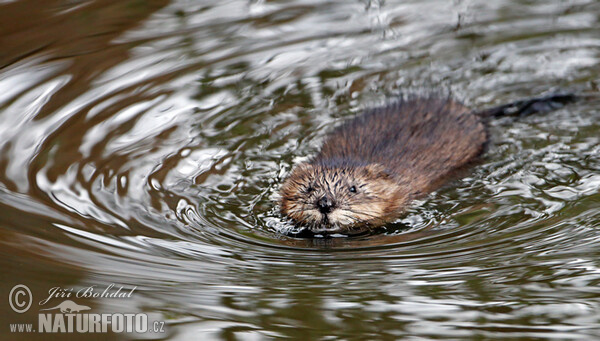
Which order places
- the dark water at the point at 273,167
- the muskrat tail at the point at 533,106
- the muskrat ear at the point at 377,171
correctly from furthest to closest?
1. the muskrat tail at the point at 533,106
2. the muskrat ear at the point at 377,171
3. the dark water at the point at 273,167

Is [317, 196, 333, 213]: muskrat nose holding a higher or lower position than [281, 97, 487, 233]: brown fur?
lower

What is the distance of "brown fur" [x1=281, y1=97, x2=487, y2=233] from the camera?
5.36 metres

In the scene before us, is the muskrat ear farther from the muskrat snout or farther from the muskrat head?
the muskrat snout

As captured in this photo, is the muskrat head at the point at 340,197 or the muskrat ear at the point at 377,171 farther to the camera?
the muskrat ear at the point at 377,171

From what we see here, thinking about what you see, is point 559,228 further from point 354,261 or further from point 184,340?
point 184,340

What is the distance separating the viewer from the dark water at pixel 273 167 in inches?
157

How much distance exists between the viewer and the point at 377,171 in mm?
5766

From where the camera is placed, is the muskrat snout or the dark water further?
the muskrat snout

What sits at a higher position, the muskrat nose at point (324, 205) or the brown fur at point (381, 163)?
the brown fur at point (381, 163)

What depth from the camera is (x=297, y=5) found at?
906cm

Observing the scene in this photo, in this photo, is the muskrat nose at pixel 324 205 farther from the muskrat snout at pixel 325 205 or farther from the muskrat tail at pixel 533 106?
the muskrat tail at pixel 533 106

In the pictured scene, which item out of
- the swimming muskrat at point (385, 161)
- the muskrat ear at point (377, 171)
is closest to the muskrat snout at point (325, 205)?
the swimming muskrat at point (385, 161)

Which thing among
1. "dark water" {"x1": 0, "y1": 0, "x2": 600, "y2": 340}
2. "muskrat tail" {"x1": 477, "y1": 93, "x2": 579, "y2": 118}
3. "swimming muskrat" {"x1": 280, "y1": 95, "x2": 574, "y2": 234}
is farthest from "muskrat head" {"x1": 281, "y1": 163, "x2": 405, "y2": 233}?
"muskrat tail" {"x1": 477, "y1": 93, "x2": 579, "y2": 118}

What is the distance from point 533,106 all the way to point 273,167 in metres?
2.59
